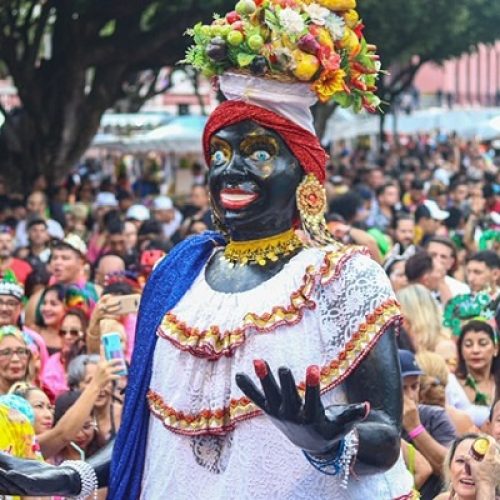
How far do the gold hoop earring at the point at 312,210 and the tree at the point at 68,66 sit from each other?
690 inches

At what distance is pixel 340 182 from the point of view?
2636cm

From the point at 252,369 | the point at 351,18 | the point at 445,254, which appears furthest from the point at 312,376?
the point at 445,254

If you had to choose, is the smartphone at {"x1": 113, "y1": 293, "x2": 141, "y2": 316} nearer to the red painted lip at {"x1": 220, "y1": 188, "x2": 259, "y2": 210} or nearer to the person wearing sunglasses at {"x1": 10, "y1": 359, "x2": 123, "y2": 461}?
the person wearing sunglasses at {"x1": 10, "y1": 359, "x2": 123, "y2": 461}

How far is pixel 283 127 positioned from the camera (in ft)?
15.1

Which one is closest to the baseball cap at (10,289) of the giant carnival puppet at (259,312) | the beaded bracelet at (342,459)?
the giant carnival puppet at (259,312)

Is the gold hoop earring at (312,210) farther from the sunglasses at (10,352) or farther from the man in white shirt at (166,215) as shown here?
the man in white shirt at (166,215)

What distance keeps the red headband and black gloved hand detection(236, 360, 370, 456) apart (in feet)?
2.90

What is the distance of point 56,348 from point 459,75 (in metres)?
59.4

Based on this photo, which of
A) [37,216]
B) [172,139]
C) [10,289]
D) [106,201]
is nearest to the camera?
[10,289]

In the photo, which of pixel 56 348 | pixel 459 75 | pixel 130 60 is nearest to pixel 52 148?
pixel 130 60

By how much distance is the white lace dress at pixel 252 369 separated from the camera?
4.41m

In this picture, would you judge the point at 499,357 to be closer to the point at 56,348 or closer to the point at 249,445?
the point at 56,348

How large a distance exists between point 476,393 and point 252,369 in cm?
500

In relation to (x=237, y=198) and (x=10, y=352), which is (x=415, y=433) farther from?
(x=237, y=198)
